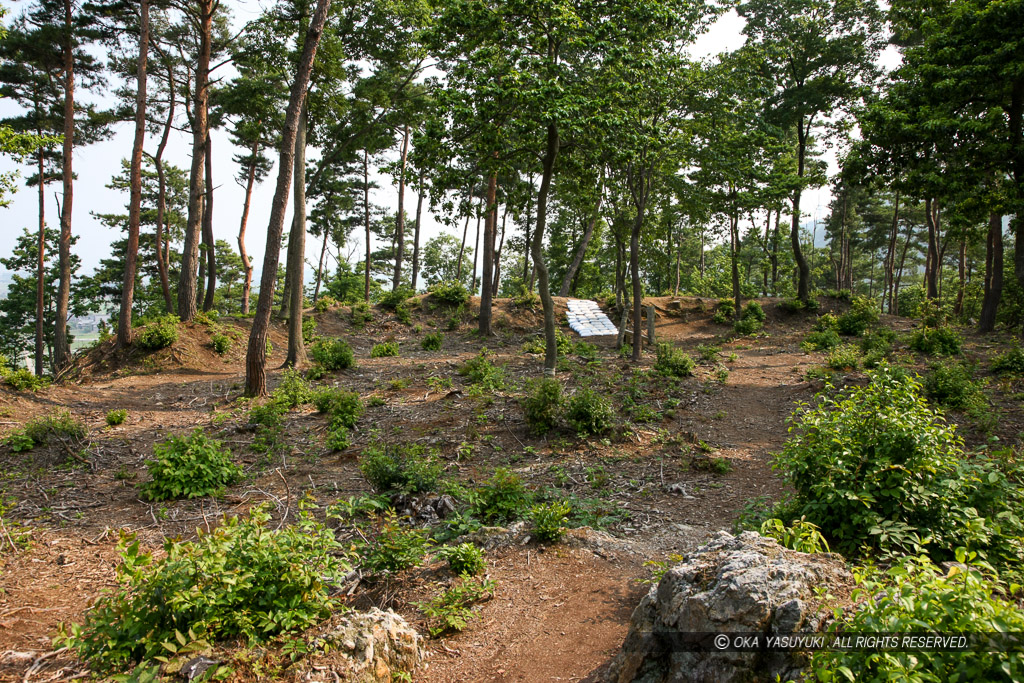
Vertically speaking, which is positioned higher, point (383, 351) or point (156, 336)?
point (156, 336)

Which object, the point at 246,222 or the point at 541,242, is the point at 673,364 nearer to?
the point at 541,242

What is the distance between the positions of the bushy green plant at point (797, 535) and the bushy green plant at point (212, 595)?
9.53ft

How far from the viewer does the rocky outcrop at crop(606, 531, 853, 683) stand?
274cm

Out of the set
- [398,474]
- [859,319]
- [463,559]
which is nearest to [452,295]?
[859,319]

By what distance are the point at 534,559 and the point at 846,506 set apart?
9.27ft

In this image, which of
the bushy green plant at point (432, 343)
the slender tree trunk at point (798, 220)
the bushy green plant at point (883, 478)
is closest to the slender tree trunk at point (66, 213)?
the bushy green plant at point (432, 343)

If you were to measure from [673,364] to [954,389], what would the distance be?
18.8 feet

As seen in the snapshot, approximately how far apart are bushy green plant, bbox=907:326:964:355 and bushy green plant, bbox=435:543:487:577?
14270 mm

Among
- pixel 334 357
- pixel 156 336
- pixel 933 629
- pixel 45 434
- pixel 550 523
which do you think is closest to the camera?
pixel 933 629

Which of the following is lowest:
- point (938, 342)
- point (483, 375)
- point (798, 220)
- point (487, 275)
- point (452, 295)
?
point (483, 375)

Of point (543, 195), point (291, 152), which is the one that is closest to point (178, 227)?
point (291, 152)

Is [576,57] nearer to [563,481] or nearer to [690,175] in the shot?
[690,175]

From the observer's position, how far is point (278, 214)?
464 inches

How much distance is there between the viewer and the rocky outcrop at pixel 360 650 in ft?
10.3
